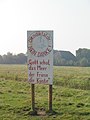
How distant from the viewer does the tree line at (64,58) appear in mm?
118750

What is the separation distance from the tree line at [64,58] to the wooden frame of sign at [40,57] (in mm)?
99853

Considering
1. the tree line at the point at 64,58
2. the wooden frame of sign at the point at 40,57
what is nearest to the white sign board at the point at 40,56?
the wooden frame of sign at the point at 40,57

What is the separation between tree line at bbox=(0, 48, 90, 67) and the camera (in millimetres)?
118750

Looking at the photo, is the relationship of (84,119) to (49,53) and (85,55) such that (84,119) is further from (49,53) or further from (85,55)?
(85,55)

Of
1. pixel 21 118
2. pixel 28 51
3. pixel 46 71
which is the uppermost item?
pixel 28 51

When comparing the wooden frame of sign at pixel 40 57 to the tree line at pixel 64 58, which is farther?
the tree line at pixel 64 58

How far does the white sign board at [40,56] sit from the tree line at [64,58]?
99852 millimetres

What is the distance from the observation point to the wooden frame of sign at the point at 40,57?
460 inches

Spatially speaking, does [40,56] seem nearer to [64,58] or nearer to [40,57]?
[40,57]

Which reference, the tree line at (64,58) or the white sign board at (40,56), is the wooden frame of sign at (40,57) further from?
the tree line at (64,58)

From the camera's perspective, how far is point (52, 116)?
1088 centimetres

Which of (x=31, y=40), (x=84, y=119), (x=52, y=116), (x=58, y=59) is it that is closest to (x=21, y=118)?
(x=52, y=116)

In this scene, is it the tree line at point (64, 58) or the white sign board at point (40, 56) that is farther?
the tree line at point (64, 58)

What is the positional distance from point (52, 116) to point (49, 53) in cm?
231
